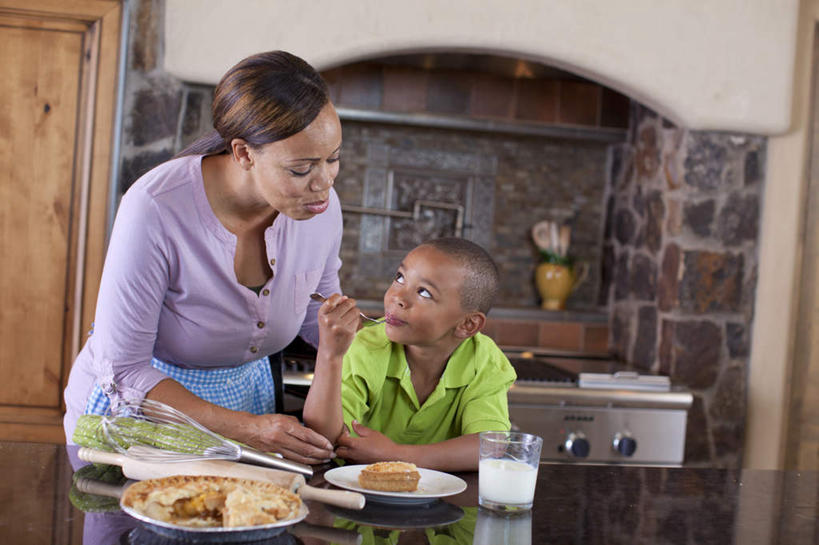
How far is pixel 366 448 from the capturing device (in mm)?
1392

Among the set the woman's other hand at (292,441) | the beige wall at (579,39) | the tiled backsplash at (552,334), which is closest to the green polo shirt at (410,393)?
the woman's other hand at (292,441)

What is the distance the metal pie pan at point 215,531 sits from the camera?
0.92m

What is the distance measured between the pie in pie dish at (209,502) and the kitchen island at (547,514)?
0.04 m

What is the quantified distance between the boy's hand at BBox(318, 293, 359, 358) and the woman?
0.48 feet

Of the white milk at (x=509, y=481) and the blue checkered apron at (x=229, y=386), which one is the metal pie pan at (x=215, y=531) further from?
the blue checkered apron at (x=229, y=386)

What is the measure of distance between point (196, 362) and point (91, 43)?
157 centimetres

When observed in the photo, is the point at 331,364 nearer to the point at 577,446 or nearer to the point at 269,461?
the point at 269,461

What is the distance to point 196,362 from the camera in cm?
163

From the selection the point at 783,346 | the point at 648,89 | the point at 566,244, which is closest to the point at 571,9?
the point at 648,89

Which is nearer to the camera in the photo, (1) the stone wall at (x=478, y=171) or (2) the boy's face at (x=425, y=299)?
(2) the boy's face at (x=425, y=299)

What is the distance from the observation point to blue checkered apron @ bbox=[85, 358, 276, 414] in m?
1.63

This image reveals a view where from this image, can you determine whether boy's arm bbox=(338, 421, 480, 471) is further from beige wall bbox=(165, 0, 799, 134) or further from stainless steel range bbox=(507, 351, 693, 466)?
beige wall bbox=(165, 0, 799, 134)

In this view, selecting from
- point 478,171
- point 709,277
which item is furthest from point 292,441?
point 478,171

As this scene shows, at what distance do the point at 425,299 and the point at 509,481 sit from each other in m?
0.57
